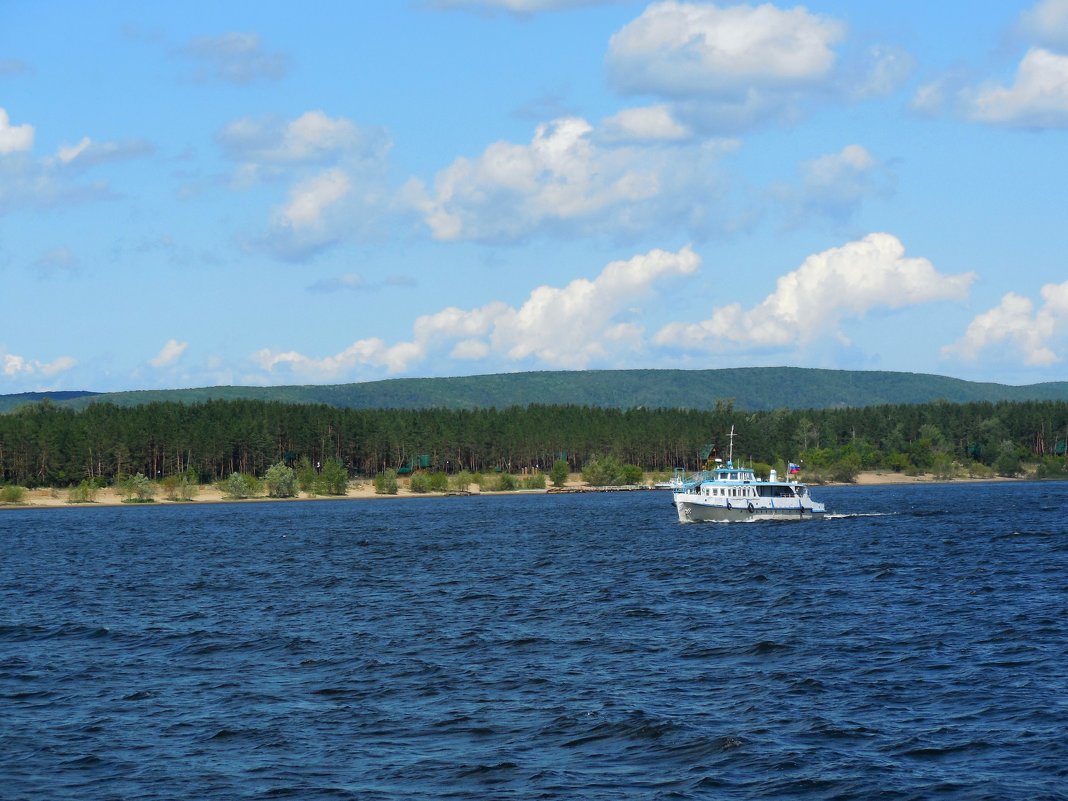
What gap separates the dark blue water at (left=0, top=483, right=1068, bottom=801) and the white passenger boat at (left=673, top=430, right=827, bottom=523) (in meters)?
42.7

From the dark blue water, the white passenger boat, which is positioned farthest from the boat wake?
the dark blue water

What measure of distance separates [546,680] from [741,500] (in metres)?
95.7

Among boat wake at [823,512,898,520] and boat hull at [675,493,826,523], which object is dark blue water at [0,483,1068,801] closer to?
boat hull at [675,493,826,523]

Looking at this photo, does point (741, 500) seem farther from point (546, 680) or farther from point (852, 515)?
point (546, 680)

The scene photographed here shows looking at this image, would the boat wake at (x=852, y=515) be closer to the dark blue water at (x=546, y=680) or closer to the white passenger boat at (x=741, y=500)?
the white passenger boat at (x=741, y=500)

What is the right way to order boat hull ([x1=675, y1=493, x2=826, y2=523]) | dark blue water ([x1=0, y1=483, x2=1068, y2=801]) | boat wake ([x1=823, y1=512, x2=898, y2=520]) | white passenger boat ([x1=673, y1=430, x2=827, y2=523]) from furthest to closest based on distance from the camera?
Answer: boat wake ([x1=823, y1=512, x2=898, y2=520])
boat hull ([x1=675, y1=493, x2=826, y2=523])
white passenger boat ([x1=673, y1=430, x2=827, y2=523])
dark blue water ([x1=0, y1=483, x2=1068, y2=801])

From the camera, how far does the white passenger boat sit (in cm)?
13725

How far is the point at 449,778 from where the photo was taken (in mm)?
31656

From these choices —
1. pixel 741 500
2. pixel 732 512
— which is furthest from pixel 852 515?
pixel 741 500

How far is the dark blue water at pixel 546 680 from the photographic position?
32000 mm

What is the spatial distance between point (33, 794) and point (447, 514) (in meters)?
157

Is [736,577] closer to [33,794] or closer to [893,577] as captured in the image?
[893,577]

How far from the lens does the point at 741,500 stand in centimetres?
13700

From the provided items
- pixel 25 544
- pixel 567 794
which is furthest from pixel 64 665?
pixel 25 544
